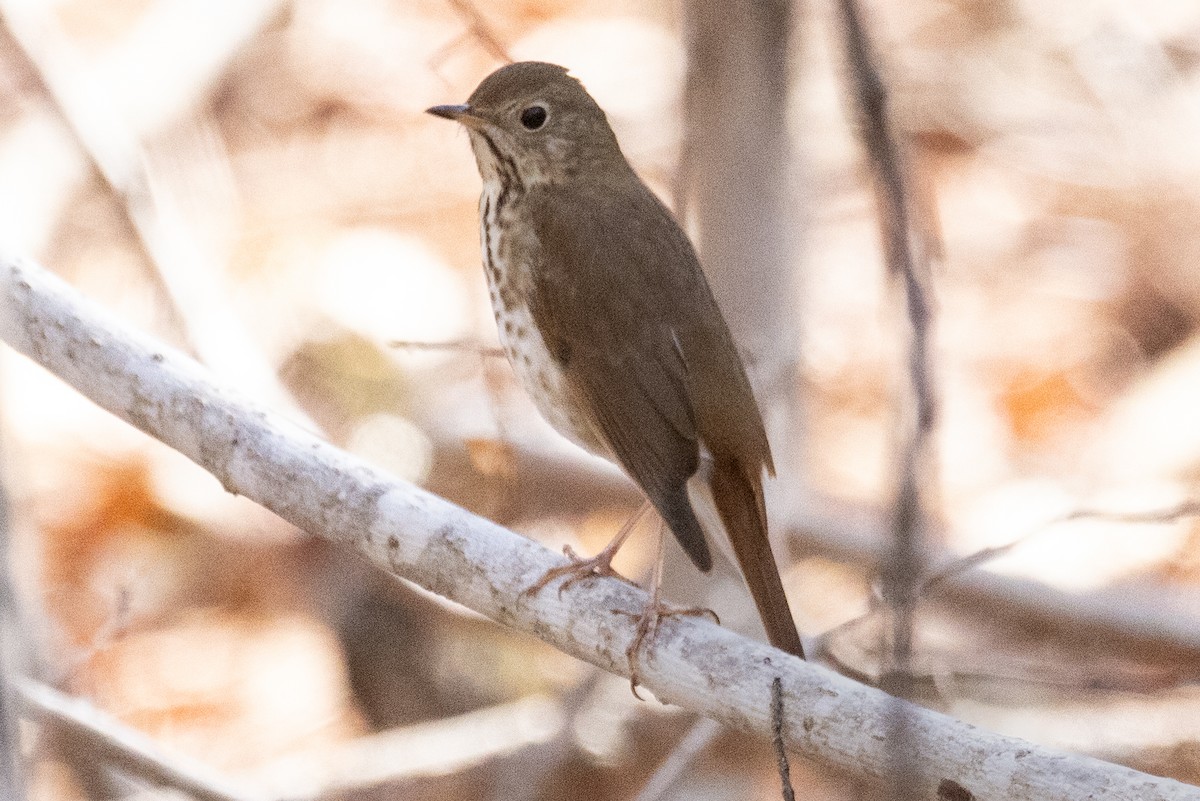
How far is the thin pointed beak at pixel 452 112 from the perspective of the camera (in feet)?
7.29

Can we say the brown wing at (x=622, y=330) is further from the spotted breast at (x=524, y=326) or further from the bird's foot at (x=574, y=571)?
the bird's foot at (x=574, y=571)

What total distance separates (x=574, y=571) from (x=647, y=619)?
6.5 inches

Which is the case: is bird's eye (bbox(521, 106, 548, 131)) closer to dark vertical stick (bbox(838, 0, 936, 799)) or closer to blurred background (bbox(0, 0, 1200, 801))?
blurred background (bbox(0, 0, 1200, 801))

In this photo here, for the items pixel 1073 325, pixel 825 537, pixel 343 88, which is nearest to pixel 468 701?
pixel 825 537

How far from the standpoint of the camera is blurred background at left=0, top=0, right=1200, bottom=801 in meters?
3.21

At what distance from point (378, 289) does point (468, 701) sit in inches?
63.3

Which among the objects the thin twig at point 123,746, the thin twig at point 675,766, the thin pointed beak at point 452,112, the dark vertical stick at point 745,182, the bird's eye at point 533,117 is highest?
the dark vertical stick at point 745,182

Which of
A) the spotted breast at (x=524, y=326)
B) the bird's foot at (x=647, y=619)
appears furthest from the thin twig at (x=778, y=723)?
the spotted breast at (x=524, y=326)

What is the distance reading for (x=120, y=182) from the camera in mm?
3736

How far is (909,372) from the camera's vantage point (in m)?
1.06

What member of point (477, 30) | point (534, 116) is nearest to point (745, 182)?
point (534, 116)

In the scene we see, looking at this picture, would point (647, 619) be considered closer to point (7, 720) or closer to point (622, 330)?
point (622, 330)

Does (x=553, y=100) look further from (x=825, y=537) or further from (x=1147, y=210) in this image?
(x=1147, y=210)

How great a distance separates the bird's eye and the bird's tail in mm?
666
